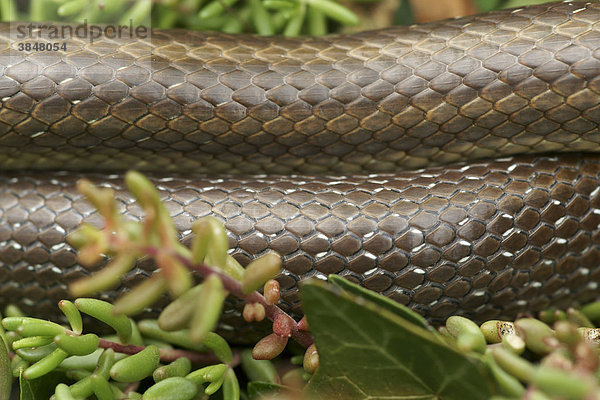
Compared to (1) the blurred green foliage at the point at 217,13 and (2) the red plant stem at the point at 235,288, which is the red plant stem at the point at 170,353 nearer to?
(2) the red plant stem at the point at 235,288

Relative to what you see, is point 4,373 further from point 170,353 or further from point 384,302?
point 384,302

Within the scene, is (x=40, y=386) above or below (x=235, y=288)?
below

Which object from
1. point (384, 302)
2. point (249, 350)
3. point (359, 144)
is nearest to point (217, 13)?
point (359, 144)

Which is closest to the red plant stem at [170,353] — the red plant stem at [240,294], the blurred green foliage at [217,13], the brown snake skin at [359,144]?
the brown snake skin at [359,144]

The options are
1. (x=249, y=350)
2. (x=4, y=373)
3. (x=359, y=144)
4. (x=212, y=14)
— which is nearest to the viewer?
(x=4, y=373)

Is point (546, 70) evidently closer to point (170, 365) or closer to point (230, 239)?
point (230, 239)

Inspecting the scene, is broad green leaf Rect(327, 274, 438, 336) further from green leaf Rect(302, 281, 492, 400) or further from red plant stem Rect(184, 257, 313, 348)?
red plant stem Rect(184, 257, 313, 348)

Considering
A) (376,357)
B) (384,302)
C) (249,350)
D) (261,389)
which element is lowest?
(249,350)

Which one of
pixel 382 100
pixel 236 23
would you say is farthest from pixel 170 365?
pixel 236 23
